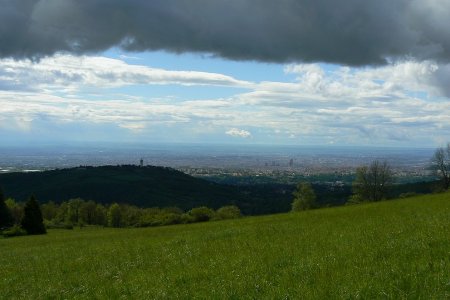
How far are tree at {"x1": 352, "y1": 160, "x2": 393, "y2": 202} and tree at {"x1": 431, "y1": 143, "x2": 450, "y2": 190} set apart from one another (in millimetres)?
10259

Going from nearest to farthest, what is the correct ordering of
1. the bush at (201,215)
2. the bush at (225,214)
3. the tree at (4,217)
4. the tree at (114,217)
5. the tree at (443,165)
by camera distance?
the bush at (201,215) < the bush at (225,214) < the tree at (4,217) < the tree at (443,165) < the tree at (114,217)

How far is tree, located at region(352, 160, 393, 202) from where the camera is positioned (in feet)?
338

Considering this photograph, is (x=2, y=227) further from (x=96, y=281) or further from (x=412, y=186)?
(x=412, y=186)

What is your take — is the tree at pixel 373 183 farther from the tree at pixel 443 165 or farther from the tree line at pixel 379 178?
the tree at pixel 443 165

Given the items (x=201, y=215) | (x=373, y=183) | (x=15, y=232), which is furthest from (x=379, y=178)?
(x=15, y=232)

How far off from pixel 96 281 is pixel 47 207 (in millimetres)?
143721

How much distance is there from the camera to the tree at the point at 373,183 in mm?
103000

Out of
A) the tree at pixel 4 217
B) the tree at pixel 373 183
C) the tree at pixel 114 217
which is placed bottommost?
the tree at pixel 114 217

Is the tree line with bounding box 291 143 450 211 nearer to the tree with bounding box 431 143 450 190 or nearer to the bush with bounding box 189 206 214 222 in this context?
the tree with bounding box 431 143 450 190

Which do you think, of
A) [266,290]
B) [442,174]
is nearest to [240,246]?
[266,290]

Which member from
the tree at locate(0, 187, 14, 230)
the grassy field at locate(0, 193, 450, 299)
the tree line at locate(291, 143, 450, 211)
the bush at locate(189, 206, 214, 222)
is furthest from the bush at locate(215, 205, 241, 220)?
the grassy field at locate(0, 193, 450, 299)

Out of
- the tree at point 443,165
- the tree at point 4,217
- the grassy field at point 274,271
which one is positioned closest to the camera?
the grassy field at point 274,271

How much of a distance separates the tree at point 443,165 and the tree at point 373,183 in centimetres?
1026

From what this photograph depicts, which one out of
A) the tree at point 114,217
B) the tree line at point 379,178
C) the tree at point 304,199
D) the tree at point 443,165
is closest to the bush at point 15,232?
the tree at point 304,199
